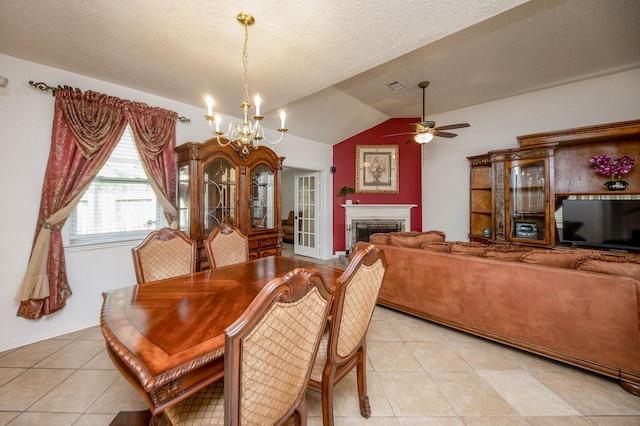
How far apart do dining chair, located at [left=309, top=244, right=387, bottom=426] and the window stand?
8.99 ft

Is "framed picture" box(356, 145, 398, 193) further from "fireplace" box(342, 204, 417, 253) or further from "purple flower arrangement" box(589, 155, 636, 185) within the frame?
"purple flower arrangement" box(589, 155, 636, 185)

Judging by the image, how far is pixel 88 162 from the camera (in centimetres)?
243

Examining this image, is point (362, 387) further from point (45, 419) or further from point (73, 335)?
point (73, 335)

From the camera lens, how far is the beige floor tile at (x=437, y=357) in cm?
194

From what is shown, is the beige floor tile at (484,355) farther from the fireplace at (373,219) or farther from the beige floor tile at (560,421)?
the fireplace at (373,219)

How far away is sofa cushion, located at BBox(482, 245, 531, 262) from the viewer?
213 cm

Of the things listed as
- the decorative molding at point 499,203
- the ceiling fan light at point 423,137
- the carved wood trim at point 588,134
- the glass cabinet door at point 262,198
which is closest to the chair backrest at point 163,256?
the glass cabinet door at point 262,198

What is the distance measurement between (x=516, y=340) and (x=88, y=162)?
4177 mm

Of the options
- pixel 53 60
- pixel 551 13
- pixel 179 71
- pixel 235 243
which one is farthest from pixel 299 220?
pixel 551 13

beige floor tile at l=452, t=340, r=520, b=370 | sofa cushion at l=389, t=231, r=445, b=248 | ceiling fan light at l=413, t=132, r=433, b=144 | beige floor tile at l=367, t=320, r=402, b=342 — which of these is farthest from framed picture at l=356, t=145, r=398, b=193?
beige floor tile at l=452, t=340, r=520, b=370

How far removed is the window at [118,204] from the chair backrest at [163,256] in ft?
4.18

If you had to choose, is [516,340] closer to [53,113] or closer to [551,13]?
[551,13]

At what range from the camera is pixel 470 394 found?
65.5 inches

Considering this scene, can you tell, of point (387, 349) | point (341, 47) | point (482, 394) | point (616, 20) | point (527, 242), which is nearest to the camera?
point (482, 394)
